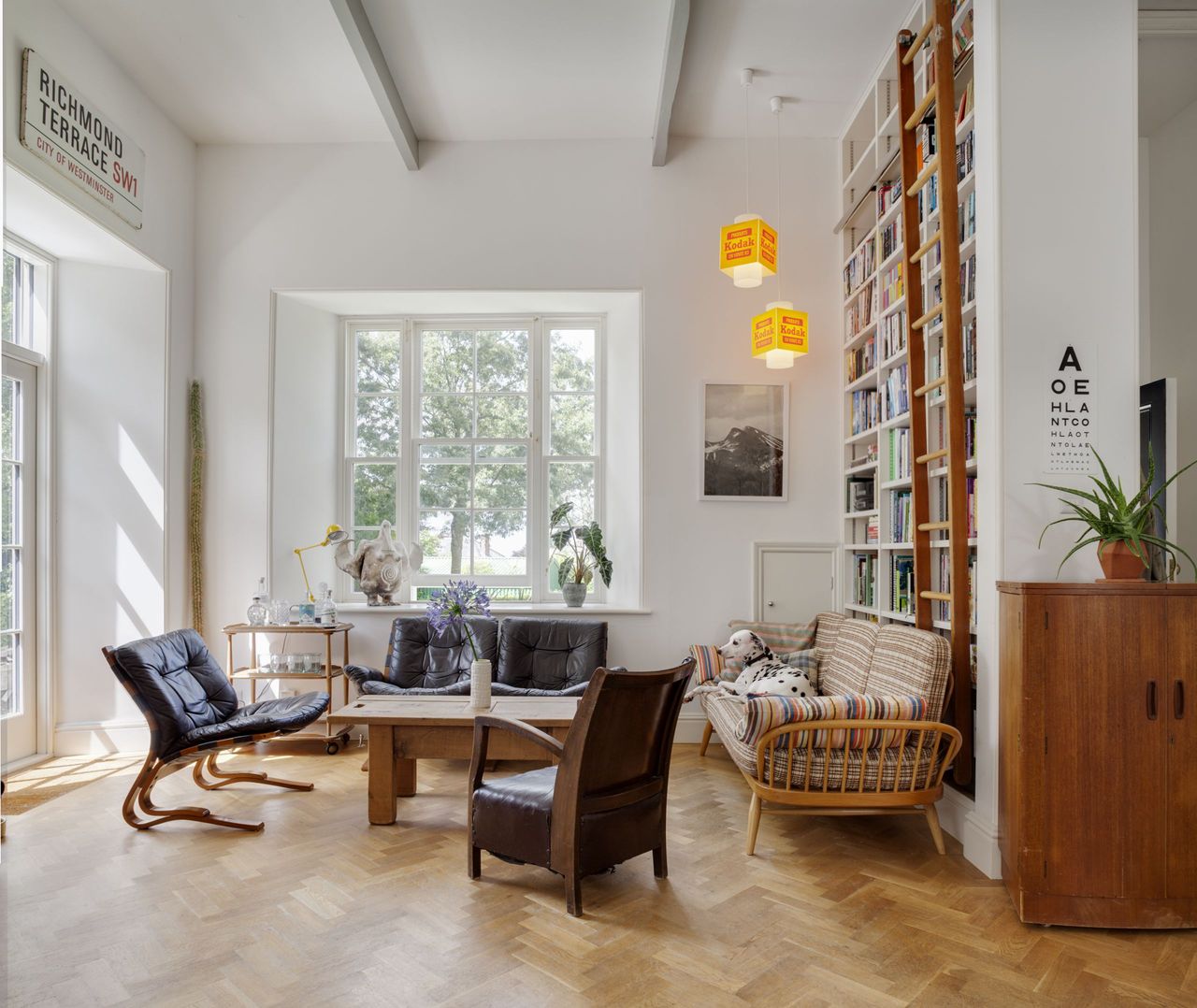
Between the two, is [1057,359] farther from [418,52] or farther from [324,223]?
[324,223]

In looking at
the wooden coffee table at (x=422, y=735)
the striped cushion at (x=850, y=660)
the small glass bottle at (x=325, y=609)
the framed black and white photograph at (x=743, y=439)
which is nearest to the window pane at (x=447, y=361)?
the small glass bottle at (x=325, y=609)

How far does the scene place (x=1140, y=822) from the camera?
2865mm

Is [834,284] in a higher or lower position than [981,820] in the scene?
higher

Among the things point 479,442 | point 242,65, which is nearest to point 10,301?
point 242,65

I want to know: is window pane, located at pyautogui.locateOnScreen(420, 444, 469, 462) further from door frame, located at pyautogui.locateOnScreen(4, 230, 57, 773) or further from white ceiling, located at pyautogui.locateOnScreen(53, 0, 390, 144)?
door frame, located at pyautogui.locateOnScreen(4, 230, 57, 773)

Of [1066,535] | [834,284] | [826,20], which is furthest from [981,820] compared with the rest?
[826,20]

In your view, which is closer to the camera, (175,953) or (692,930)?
(175,953)

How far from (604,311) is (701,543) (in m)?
1.92

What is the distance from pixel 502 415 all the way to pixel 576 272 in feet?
4.07

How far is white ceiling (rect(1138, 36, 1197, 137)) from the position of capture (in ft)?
13.3

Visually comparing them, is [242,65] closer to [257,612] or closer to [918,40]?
[257,612]

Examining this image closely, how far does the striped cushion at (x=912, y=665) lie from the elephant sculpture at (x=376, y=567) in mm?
3249

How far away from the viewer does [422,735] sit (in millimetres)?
3885

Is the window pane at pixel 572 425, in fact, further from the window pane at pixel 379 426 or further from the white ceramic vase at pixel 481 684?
the white ceramic vase at pixel 481 684
